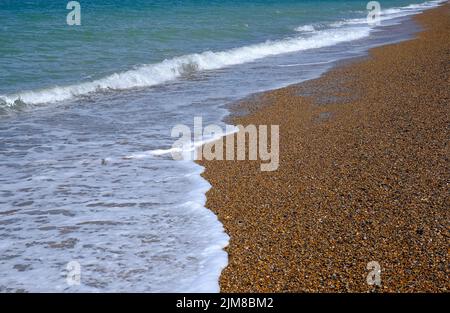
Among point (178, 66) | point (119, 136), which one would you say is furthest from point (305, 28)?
point (119, 136)

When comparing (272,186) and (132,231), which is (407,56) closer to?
(272,186)

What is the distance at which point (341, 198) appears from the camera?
6.27m

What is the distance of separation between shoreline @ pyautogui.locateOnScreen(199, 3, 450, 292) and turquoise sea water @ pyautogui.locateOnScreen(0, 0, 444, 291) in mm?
422

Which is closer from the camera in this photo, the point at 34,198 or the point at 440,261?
the point at 440,261

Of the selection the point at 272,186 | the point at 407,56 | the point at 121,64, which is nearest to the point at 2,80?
the point at 121,64

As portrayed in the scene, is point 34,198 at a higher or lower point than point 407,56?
lower

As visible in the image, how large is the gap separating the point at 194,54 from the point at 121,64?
285 centimetres

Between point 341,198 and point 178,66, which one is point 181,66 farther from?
point 341,198

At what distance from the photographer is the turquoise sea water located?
5.18 m

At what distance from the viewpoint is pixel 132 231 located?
5.77m

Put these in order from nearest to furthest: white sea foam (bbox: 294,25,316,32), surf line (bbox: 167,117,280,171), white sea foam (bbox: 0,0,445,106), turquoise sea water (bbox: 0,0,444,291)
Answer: turquoise sea water (bbox: 0,0,444,291) → surf line (bbox: 167,117,280,171) → white sea foam (bbox: 0,0,445,106) → white sea foam (bbox: 294,25,316,32)

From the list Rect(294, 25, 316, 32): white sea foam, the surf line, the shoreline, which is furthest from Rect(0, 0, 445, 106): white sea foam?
the shoreline

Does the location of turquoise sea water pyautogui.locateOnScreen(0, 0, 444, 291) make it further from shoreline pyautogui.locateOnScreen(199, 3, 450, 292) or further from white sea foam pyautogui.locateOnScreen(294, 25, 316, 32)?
white sea foam pyautogui.locateOnScreen(294, 25, 316, 32)

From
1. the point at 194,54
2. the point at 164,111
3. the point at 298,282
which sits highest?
the point at 194,54
